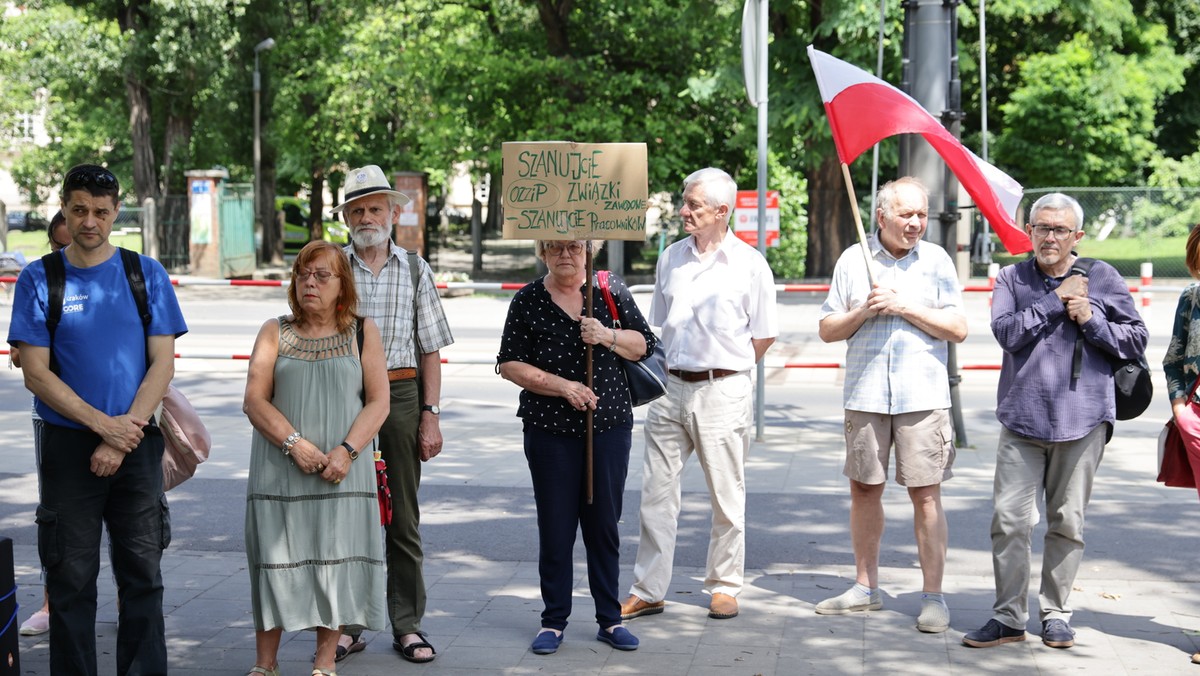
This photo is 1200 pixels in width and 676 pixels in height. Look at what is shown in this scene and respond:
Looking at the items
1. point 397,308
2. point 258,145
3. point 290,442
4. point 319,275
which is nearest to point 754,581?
point 397,308

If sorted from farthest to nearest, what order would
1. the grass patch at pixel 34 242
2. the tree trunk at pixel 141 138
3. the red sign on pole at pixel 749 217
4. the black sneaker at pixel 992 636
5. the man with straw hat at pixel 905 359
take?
the grass patch at pixel 34 242 → the tree trunk at pixel 141 138 → the red sign on pole at pixel 749 217 → the man with straw hat at pixel 905 359 → the black sneaker at pixel 992 636

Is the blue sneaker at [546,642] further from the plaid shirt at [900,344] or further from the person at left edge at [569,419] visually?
the plaid shirt at [900,344]

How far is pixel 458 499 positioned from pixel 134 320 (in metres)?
3.96

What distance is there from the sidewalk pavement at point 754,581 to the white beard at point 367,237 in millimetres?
1680

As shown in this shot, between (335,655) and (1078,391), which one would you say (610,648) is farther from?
(1078,391)

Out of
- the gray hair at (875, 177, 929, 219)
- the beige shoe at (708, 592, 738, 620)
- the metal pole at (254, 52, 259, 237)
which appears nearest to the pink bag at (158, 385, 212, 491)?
the beige shoe at (708, 592, 738, 620)

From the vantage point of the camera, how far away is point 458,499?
872 centimetres

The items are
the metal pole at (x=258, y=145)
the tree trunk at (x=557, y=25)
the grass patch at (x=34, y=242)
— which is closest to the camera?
the tree trunk at (x=557, y=25)

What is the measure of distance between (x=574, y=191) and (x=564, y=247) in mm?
274

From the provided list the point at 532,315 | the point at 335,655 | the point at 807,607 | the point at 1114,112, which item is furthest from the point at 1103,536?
the point at 1114,112

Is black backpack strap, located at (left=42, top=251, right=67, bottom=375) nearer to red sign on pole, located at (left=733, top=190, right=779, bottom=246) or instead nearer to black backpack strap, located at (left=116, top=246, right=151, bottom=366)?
black backpack strap, located at (left=116, top=246, right=151, bottom=366)


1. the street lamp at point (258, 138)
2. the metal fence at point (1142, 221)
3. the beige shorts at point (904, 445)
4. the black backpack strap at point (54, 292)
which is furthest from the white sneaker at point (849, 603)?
the street lamp at point (258, 138)

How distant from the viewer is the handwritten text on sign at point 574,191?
5777 mm

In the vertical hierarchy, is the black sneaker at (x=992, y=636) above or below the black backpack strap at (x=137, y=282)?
below
